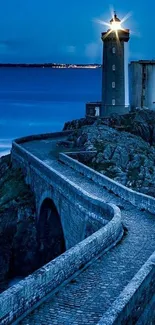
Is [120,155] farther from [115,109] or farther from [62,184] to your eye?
[115,109]

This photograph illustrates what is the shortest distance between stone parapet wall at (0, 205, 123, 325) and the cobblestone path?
203 mm

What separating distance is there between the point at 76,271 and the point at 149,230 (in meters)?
4.31

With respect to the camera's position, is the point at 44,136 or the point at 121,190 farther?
the point at 44,136

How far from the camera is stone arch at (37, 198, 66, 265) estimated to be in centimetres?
2491

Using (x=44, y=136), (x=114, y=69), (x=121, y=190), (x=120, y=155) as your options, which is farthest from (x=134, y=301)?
(x=114, y=69)

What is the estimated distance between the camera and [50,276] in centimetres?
1130

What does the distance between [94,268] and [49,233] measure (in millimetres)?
13412

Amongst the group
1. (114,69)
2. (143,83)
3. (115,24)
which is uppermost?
(115,24)

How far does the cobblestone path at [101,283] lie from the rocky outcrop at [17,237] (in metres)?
9.42

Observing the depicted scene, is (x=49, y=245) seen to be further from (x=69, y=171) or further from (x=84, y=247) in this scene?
(x=84, y=247)

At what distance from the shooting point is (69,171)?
2616 centimetres

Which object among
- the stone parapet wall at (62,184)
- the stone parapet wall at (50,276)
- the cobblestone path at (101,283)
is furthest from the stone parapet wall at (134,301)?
the stone parapet wall at (62,184)

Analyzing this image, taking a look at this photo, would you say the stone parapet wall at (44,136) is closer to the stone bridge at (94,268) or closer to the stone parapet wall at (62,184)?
the stone parapet wall at (62,184)

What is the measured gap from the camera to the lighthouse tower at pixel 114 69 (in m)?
43.8
